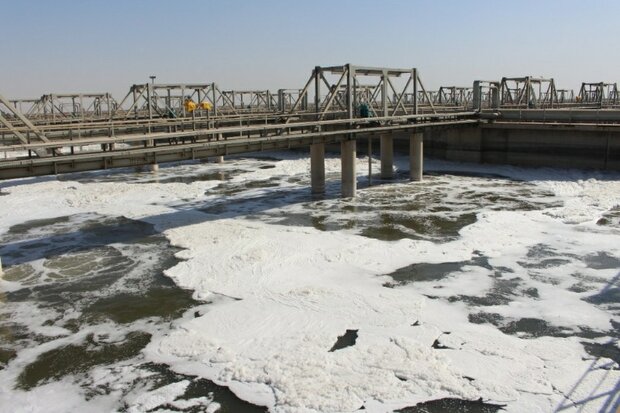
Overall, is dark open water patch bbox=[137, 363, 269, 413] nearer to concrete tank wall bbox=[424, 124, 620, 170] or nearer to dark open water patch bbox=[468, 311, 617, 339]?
dark open water patch bbox=[468, 311, 617, 339]

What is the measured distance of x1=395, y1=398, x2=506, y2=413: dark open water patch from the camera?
364 inches

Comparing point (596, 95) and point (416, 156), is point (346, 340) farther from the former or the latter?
point (596, 95)

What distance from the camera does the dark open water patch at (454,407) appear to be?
9.26 meters

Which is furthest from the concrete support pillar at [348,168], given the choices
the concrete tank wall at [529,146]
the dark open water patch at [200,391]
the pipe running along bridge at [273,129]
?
the dark open water patch at [200,391]

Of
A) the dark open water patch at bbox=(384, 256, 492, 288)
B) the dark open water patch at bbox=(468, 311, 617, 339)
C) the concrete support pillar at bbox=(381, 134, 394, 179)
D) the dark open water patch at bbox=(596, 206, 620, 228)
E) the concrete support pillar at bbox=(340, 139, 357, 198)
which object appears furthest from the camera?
the concrete support pillar at bbox=(381, 134, 394, 179)

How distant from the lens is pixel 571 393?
376 inches

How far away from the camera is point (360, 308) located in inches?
529

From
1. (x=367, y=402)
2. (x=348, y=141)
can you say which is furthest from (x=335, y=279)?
(x=348, y=141)

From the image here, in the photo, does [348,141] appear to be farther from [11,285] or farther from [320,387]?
[320,387]

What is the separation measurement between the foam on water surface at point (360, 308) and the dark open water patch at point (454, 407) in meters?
0.05

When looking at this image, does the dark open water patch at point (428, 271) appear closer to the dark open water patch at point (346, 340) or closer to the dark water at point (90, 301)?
the dark open water patch at point (346, 340)

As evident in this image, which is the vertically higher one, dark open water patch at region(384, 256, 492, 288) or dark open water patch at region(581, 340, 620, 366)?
dark open water patch at region(384, 256, 492, 288)

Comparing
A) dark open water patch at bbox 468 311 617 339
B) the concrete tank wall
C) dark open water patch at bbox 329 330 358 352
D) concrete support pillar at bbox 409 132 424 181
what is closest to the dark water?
dark open water patch at bbox 329 330 358 352

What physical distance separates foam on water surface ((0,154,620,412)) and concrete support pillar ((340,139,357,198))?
Answer: 1.38 metres
